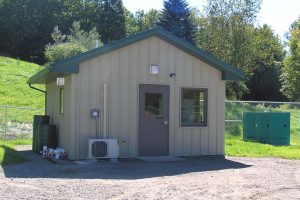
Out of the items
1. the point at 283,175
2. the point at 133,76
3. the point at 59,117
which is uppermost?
the point at 133,76

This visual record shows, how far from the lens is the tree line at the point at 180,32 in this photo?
39.3 metres


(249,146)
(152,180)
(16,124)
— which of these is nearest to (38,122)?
(152,180)

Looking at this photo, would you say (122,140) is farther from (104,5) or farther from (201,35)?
(104,5)

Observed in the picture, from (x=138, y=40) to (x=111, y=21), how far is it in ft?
180

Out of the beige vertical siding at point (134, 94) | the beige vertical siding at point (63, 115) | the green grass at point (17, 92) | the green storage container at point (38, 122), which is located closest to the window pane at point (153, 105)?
the beige vertical siding at point (134, 94)

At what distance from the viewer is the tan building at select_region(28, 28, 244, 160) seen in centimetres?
1330

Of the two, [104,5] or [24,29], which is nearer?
[24,29]

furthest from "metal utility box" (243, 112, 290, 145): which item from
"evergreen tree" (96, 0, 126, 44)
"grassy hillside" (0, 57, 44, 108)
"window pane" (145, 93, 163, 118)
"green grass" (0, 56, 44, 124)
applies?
"evergreen tree" (96, 0, 126, 44)

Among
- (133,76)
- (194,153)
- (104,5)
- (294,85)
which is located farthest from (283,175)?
(104,5)

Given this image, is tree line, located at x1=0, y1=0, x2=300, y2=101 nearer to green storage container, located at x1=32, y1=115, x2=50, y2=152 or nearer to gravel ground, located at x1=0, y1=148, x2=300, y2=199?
green storage container, located at x1=32, y1=115, x2=50, y2=152

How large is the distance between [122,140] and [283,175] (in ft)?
15.6

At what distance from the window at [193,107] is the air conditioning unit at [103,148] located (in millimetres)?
2395

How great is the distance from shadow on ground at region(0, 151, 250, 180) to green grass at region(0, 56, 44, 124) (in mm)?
11308

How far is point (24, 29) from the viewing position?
62.1m
